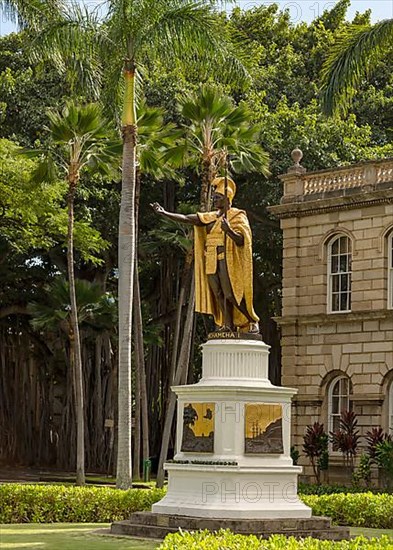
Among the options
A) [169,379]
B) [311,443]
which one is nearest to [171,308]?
[169,379]

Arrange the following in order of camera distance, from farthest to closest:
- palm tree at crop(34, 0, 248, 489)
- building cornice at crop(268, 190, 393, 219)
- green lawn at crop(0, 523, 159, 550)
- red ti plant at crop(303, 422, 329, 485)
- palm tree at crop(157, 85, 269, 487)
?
1. red ti plant at crop(303, 422, 329, 485)
2. building cornice at crop(268, 190, 393, 219)
3. palm tree at crop(157, 85, 269, 487)
4. palm tree at crop(34, 0, 248, 489)
5. green lawn at crop(0, 523, 159, 550)

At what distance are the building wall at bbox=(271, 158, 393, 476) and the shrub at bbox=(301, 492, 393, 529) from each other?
11694 millimetres

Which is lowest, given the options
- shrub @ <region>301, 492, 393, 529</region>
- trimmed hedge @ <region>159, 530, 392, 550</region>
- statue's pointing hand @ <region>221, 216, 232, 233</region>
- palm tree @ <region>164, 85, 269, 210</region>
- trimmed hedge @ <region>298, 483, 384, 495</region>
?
trimmed hedge @ <region>298, 483, 384, 495</region>

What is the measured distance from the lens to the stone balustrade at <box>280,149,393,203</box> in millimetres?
35009

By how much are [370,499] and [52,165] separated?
45.3 ft

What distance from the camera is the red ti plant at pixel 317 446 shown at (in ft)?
114

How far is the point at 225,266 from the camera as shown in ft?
66.0

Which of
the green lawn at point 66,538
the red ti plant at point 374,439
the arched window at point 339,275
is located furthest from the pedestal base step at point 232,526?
the arched window at point 339,275

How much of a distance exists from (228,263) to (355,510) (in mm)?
5176

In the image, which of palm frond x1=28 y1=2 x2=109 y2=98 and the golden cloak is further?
palm frond x1=28 y1=2 x2=109 y2=98

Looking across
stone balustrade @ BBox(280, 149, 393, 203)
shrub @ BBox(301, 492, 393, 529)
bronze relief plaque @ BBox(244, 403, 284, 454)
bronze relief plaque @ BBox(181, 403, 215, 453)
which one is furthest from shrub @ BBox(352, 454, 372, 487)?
bronze relief plaque @ BBox(181, 403, 215, 453)

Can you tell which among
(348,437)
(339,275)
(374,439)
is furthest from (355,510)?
(339,275)

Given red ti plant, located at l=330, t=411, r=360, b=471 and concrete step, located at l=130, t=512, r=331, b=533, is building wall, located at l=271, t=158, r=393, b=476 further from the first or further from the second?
concrete step, located at l=130, t=512, r=331, b=533

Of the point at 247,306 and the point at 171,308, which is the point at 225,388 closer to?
the point at 247,306
